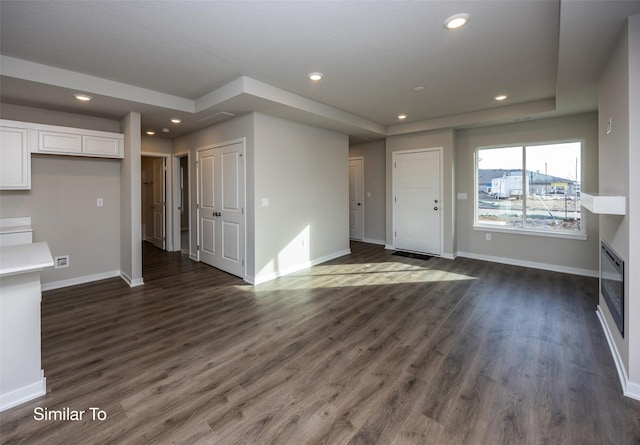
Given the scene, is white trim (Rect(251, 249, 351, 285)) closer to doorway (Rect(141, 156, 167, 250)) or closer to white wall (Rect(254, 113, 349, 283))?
white wall (Rect(254, 113, 349, 283))

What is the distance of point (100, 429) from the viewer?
171 centimetres

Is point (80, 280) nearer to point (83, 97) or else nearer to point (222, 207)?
point (222, 207)

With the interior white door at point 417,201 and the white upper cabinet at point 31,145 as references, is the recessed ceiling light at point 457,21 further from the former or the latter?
the white upper cabinet at point 31,145

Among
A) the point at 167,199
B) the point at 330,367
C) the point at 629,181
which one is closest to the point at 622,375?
the point at 629,181

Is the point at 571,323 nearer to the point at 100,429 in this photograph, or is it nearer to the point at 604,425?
the point at 604,425

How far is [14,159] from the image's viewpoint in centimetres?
341

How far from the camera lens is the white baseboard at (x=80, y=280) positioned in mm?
4073

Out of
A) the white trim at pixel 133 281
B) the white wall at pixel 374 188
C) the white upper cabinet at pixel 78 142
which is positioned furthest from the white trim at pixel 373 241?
the white upper cabinet at pixel 78 142

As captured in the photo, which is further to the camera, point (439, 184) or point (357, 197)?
point (357, 197)

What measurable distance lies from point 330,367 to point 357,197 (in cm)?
544

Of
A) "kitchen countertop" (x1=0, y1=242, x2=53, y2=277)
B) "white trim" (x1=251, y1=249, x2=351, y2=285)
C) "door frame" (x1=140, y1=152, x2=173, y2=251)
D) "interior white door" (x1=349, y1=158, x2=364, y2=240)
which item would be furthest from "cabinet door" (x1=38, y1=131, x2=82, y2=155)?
"interior white door" (x1=349, y1=158, x2=364, y2=240)

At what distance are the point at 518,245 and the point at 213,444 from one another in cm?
549

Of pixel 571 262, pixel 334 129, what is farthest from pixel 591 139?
pixel 334 129

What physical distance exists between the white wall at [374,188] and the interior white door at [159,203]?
14.6 ft
